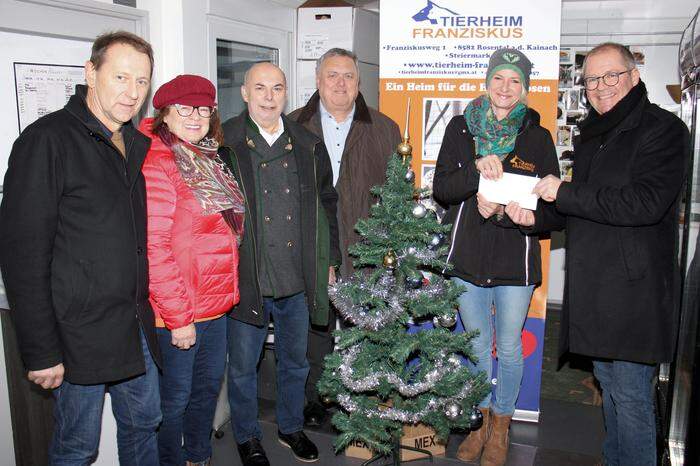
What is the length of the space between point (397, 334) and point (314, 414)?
1.06 m

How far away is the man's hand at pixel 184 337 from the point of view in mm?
2410

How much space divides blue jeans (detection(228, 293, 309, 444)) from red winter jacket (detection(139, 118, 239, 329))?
0.45 meters

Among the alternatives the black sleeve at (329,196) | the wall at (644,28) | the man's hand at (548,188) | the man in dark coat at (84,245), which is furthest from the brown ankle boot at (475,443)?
the wall at (644,28)

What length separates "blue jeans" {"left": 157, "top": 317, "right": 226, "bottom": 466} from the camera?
8.41ft

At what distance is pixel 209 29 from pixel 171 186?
1.52 m

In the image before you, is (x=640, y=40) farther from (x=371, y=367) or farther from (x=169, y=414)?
(x=169, y=414)

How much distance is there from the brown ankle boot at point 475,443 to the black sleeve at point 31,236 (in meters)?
2.15

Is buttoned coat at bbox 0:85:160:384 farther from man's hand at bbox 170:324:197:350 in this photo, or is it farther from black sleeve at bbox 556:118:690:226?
black sleeve at bbox 556:118:690:226

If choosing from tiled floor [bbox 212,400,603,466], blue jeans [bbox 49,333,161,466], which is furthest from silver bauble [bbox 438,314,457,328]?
blue jeans [bbox 49,333,161,466]

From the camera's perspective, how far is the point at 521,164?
9.48ft

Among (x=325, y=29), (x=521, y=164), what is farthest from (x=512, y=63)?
(x=325, y=29)

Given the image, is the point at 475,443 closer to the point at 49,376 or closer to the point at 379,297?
the point at 379,297

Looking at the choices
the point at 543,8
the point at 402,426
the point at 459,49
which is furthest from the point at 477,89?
the point at 402,426

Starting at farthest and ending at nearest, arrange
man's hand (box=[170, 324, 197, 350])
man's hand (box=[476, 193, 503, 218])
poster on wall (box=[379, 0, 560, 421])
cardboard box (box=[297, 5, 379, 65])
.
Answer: cardboard box (box=[297, 5, 379, 65]) → poster on wall (box=[379, 0, 560, 421]) → man's hand (box=[476, 193, 503, 218]) → man's hand (box=[170, 324, 197, 350])
